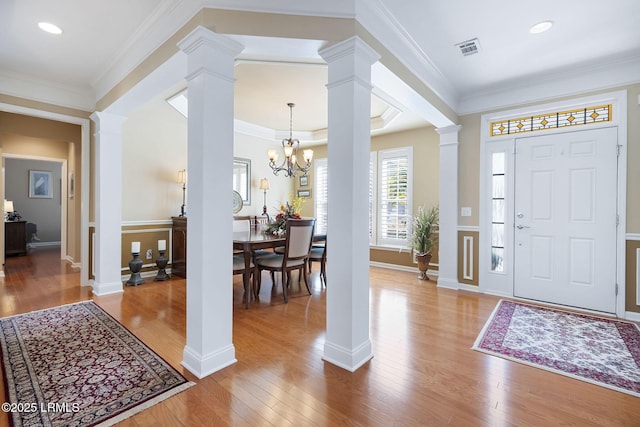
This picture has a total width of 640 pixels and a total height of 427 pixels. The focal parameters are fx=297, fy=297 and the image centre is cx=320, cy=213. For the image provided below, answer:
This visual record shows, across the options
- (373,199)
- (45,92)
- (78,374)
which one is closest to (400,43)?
(373,199)

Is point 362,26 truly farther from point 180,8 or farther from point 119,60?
point 119,60

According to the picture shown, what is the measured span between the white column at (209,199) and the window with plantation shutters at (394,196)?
3.98 metres

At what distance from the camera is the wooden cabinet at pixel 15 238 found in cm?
652

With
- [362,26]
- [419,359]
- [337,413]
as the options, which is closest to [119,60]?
[362,26]

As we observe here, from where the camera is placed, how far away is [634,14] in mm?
2455

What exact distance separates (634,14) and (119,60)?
4.87m

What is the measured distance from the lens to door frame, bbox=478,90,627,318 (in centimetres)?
324

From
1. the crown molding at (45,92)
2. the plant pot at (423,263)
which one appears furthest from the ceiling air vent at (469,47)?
the crown molding at (45,92)

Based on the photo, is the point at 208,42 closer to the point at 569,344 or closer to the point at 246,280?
the point at 246,280

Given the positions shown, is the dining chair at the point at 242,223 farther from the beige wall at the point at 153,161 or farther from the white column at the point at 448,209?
the white column at the point at 448,209

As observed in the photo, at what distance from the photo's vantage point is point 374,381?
1.99m

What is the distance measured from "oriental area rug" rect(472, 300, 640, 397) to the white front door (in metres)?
0.40

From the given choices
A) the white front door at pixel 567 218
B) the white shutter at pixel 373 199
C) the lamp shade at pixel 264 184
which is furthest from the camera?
the lamp shade at pixel 264 184

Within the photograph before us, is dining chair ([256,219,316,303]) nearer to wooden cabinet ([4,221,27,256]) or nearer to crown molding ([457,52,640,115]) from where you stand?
crown molding ([457,52,640,115])
